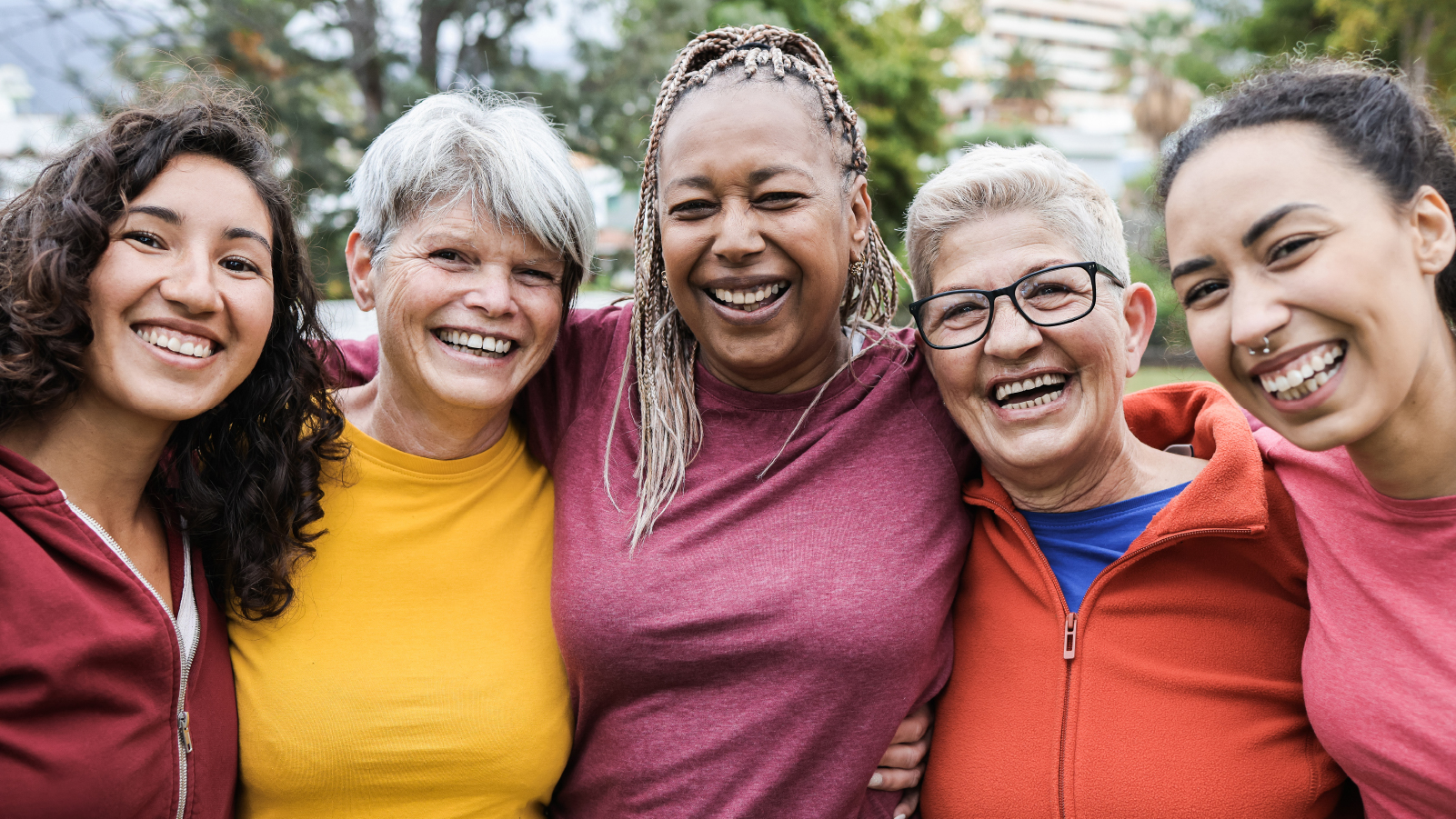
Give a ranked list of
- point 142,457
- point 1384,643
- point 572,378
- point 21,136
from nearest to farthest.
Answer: point 1384,643 → point 142,457 → point 572,378 → point 21,136

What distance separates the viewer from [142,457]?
84.9 inches

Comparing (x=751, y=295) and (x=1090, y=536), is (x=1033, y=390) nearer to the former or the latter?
(x=1090, y=536)

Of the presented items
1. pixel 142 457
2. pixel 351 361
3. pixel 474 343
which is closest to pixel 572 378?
pixel 474 343

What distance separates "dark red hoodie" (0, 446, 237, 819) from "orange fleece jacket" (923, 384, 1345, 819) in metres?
1.74

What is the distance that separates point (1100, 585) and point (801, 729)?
79 cm

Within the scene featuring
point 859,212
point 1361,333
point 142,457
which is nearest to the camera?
point 1361,333

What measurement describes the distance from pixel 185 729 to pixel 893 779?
64.0 inches

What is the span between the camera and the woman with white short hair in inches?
89.5

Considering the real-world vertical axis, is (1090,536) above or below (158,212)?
below

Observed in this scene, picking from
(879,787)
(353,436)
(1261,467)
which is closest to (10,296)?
(353,436)

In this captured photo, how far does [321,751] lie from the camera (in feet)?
7.34

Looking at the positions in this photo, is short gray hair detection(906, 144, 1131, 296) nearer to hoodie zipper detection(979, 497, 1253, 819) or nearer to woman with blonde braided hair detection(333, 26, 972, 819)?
woman with blonde braided hair detection(333, 26, 972, 819)

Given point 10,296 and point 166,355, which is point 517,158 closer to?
point 166,355

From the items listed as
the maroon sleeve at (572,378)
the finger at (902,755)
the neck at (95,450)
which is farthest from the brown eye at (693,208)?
the finger at (902,755)
